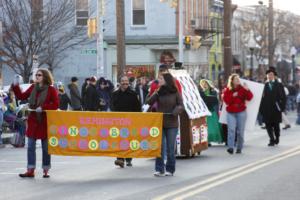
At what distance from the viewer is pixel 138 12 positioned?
46281 mm

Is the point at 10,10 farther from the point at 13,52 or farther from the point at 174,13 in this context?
the point at 174,13

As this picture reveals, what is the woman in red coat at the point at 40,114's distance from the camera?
14.4 meters

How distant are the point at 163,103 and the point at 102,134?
116 cm

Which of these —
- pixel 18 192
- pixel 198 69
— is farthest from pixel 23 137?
pixel 198 69

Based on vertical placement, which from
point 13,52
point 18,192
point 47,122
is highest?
point 13,52

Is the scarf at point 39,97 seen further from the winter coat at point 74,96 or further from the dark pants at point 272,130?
the winter coat at point 74,96

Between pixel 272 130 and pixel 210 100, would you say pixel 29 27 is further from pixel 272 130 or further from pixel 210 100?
pixel 272 130

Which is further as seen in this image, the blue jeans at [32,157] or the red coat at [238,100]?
the red coat at [238,100]

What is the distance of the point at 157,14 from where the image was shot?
46.2 meters

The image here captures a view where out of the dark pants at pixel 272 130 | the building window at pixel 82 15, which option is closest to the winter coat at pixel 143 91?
the dark pants at pixel 272 130

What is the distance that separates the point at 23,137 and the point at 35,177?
24.3 feet

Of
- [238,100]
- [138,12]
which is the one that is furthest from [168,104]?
[138,12]

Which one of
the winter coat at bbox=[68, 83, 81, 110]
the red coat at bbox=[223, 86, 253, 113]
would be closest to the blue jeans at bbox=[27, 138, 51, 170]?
the red coat at bbox=[223, 86, 253, 113]

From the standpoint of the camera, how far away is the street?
40.2 feet
